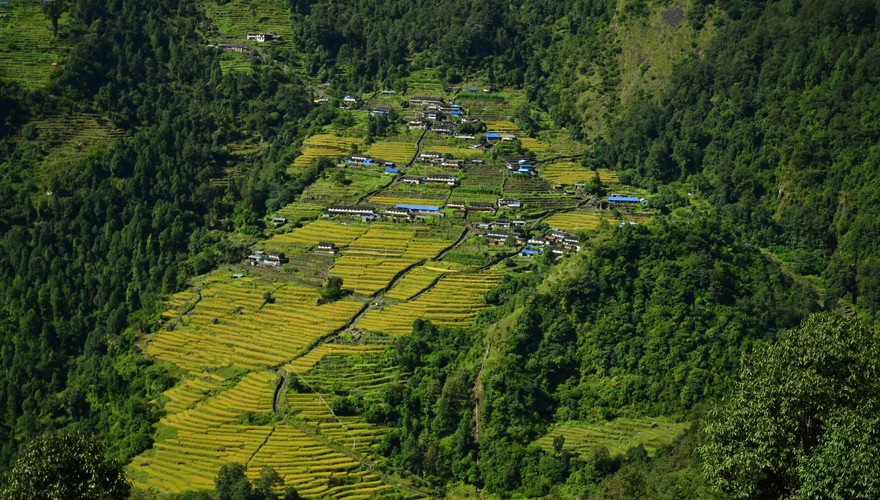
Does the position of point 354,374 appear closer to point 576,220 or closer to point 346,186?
point 576,220

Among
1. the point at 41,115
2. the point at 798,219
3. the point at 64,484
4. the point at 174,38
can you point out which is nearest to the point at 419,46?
the point at 174,38

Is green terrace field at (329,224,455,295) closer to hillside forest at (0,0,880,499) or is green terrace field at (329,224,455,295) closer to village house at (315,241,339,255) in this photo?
hillside forest at (0,0,880,499)

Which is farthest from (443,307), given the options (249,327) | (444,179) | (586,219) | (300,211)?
(444,179)

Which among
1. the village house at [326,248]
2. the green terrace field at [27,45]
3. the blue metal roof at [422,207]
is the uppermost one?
the green terrace field at [27,45]

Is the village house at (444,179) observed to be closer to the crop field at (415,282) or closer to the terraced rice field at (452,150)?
the terraced rice field at (452,150)

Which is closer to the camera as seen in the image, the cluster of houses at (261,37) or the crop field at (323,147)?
the crop field at (323,147)

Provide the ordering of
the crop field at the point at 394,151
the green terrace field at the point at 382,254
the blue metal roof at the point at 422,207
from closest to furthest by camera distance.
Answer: the green terrace field at the point at 382,254, the blue metal roof at the point at 422,207, the crop field at the point at 394,151

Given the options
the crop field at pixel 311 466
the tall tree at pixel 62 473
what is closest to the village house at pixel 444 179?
the crop field at pixel 311 466
